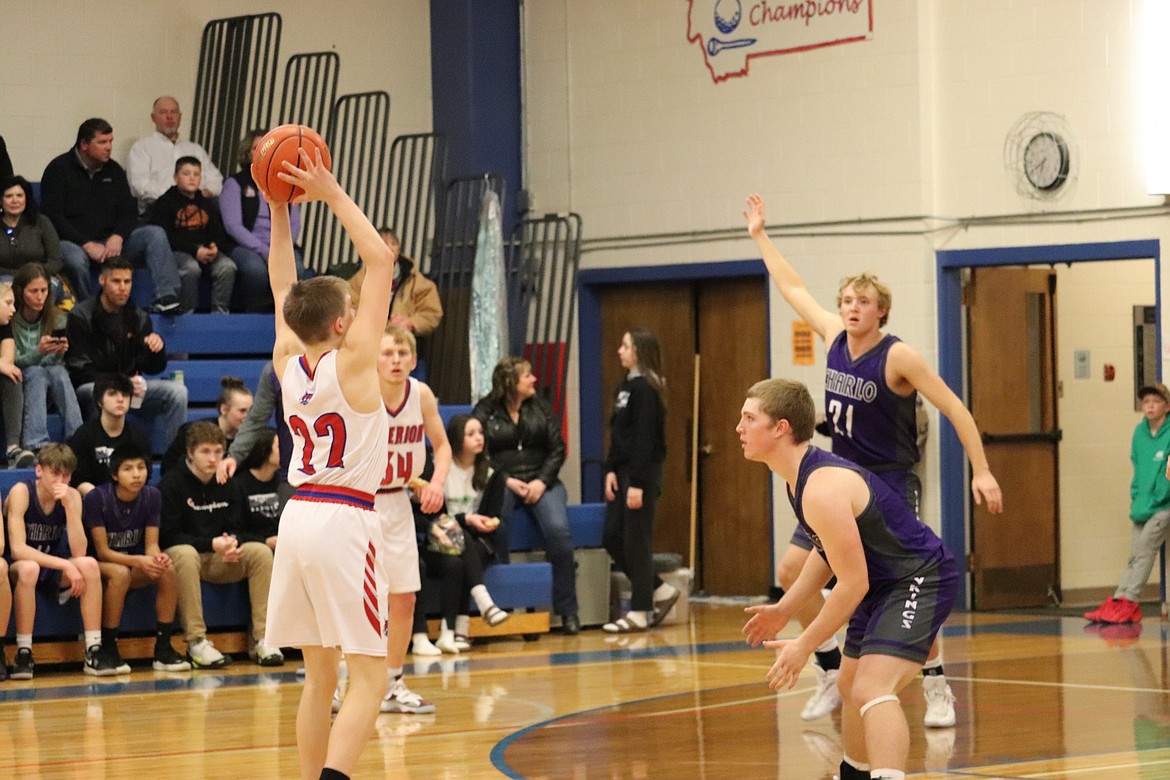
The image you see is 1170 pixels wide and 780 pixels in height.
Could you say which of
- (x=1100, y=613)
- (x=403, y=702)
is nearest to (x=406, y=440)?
(x=403, y=702)

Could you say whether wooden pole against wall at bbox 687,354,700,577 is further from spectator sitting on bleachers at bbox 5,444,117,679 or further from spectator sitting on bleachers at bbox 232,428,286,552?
spectator sitting on bleachers at bbox 5,444,117,679

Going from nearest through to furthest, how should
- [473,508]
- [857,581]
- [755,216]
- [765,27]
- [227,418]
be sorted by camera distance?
[857,581]
[755,216]
[227,418]
[473,508]
[765,27]

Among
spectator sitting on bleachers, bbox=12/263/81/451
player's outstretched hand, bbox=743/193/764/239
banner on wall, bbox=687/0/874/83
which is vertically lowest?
spectator sitting on bleachers, bbox=12/263/81/451

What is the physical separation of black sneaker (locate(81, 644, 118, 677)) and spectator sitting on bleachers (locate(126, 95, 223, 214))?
14.1 feet

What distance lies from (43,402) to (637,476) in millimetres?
3617

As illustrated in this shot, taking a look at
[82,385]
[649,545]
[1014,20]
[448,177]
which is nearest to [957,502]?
[649,545]

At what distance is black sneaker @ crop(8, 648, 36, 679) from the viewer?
9.16 metres

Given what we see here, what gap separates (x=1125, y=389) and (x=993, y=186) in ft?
8.30

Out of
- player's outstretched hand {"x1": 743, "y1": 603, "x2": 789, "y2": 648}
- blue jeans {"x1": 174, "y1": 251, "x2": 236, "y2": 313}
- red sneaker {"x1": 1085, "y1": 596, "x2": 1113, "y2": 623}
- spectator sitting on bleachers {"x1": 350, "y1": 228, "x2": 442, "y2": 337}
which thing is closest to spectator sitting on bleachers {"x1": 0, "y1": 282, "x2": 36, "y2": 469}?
blue jeans {"x1": 174, "y1": 251, "x2": 236, "y2": 313}

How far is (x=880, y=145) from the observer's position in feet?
40.9

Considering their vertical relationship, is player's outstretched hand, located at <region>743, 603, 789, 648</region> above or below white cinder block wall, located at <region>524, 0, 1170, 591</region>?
below

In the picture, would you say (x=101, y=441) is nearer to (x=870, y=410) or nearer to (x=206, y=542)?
(x=206, y=542)

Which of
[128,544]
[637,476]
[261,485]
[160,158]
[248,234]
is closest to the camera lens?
[128,544]

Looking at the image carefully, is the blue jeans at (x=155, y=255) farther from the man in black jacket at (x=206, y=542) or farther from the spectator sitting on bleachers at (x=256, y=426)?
the man in black jacket at (x=206, y=542)
